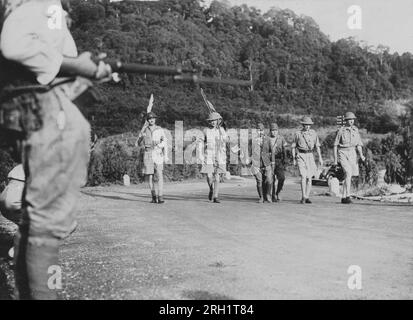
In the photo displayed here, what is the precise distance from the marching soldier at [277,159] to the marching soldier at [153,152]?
2.55 metres

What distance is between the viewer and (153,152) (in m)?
12.2

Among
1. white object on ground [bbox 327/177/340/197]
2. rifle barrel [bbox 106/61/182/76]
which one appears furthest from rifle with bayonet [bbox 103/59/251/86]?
white object on ground [bbox 327/177/340/197]

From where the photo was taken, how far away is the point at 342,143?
1200cm

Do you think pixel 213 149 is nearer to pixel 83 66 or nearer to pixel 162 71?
pixel 162 71

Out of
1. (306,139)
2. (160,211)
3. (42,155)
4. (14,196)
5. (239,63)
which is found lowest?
(160,211)

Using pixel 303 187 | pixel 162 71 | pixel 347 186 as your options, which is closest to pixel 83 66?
pixel 162 71

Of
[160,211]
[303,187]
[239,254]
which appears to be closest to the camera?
[239,254]

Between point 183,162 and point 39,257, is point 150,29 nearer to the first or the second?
point 183,162

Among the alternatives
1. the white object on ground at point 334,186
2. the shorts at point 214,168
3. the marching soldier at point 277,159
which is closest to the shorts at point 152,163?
the shorts at point 214,168

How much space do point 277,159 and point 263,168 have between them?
2.70ft

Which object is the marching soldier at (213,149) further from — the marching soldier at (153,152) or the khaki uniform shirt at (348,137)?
the khaki uniform shirt at (348,137)

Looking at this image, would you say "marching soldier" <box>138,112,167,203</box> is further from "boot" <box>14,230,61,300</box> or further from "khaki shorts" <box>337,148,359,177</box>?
"boot" <box>14,230,61,300</box>

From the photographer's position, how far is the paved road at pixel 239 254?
411 centimetres

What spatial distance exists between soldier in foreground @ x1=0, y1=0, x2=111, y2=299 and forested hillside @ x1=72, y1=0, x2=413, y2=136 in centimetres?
3790
